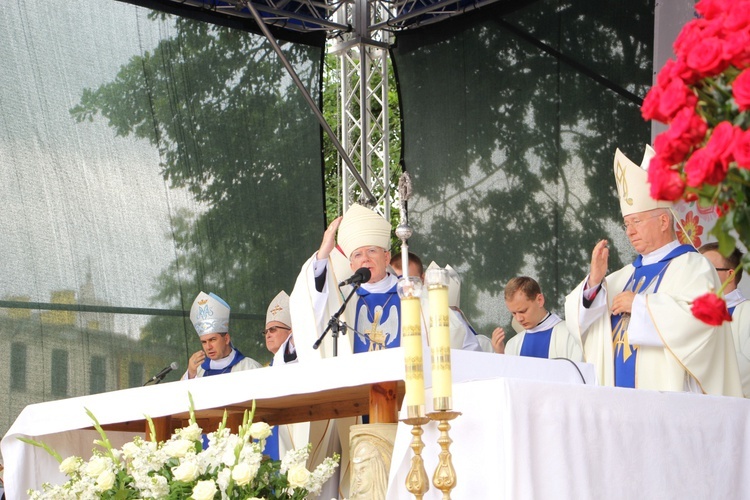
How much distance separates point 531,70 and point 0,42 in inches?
174

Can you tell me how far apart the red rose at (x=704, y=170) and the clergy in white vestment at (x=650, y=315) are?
3.02 m

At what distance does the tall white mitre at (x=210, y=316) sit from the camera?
719cm

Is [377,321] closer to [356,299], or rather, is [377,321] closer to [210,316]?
[356,299]

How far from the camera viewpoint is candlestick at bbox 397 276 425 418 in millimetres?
2664

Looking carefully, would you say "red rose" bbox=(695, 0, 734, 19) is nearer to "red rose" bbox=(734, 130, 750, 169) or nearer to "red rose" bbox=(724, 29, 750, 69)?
"red rose" bbox=(724, 29, 750, 69)

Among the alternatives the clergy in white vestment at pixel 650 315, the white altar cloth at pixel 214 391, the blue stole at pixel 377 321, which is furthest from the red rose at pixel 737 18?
the blue stole at pixel 377 321

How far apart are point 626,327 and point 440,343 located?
8.69 ft

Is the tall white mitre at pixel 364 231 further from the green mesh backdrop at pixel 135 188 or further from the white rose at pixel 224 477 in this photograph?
the green mesh backdrop at pixel 135 188

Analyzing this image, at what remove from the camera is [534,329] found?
21.6ft

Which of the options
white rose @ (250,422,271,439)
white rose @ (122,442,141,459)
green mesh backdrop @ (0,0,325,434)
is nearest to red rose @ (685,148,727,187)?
white rose @ (250,422,271,439)

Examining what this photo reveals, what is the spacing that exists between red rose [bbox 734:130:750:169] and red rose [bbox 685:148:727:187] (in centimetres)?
3

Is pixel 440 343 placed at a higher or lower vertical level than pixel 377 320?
lower

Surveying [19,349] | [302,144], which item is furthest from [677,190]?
[302,144]

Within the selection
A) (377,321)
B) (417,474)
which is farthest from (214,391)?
(377,321)
